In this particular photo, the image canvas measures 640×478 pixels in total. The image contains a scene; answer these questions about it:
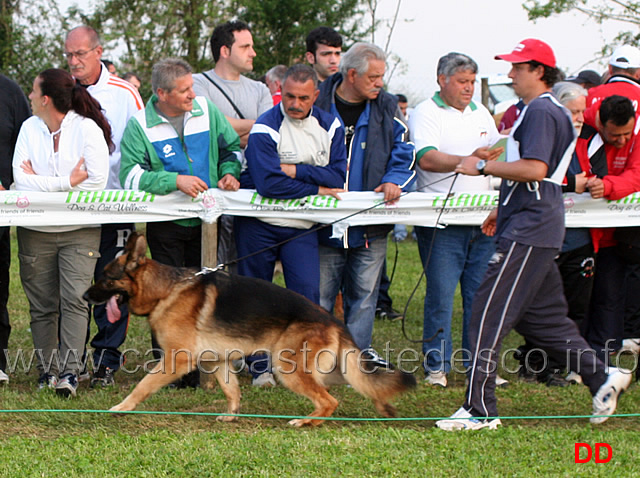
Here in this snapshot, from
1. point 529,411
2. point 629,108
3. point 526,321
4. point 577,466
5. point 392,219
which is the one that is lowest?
point 529,411

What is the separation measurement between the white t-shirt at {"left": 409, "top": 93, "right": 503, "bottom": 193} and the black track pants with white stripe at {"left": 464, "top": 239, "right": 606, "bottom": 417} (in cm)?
140

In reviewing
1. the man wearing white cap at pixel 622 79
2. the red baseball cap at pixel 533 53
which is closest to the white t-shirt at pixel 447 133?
the man wearing white cap at pixel 622 79

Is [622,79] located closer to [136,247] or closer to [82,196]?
[136,247]

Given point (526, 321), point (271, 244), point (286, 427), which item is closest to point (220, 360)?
point (286, 427)

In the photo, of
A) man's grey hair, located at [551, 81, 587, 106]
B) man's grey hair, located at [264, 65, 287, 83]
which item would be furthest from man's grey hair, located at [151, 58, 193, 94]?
man's grey hair, located at [551, 81, 587, 106]

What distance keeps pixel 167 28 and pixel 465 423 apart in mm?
16153

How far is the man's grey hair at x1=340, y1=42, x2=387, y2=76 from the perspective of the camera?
5590 millimetres

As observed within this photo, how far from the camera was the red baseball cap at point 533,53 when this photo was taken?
441 cm

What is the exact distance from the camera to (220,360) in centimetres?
491

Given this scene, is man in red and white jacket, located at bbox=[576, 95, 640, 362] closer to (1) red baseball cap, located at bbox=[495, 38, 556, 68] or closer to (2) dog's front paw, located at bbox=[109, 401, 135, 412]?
(1) red baseball cap, located at bbox=[495, 38, 556, 68]

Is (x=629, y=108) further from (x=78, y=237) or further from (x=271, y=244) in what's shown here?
(x=78, y=237)

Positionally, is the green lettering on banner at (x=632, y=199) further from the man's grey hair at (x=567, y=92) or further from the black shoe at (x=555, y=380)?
the black shoe at (x=555, y=380)

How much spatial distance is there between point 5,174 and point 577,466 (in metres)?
4.35

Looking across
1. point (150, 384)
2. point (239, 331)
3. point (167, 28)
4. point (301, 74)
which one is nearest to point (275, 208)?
point (301, 74)
